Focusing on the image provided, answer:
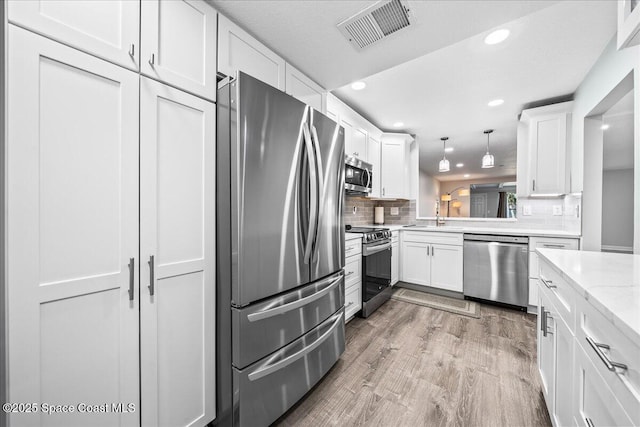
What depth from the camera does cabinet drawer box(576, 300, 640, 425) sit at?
21.3 inches

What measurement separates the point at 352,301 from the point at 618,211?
721 cm

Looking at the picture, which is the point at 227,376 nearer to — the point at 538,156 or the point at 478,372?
the point at 478,372

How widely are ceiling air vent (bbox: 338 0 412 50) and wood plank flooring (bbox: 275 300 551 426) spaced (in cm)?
232

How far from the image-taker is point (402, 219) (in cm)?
442

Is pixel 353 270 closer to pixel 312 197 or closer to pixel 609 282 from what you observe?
pixel 312 197

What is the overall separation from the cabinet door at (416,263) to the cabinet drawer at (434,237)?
74 mm

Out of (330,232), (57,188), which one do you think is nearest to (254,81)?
(57,188)

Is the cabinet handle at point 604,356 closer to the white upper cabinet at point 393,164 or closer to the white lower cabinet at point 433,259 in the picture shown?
the white lower cabinet at point 433,259

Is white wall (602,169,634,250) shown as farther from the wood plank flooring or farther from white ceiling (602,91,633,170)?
the wood plank flooring

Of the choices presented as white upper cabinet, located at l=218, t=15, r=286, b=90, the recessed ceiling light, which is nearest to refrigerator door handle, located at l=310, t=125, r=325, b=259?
white upper cabinet, located at l=218, t=15, r=286, b=90

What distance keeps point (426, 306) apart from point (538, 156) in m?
2.28

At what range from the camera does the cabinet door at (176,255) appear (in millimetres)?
1081

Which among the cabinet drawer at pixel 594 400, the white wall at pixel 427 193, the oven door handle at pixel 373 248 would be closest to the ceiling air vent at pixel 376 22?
the cabinet drawer at pixel 594 400

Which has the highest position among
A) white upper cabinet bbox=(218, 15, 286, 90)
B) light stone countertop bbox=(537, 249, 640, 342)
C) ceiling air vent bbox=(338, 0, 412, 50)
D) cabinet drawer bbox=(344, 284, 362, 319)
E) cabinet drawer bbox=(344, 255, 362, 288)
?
ceiling air vent bbox=(338, 0, 412, 50)
